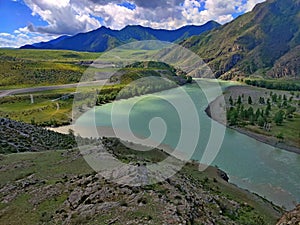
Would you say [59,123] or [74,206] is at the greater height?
[74,206]

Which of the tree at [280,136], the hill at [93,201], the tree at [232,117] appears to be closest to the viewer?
the hill at [93,201]

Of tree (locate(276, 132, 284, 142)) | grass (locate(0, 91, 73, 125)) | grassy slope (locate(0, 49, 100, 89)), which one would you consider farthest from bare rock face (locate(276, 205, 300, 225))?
grassy slope (locate(0, 49, 100, 89))

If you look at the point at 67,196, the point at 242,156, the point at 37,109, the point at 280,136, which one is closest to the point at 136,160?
the point at 67,196

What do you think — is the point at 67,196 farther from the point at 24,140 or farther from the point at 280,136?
the point at 280,136

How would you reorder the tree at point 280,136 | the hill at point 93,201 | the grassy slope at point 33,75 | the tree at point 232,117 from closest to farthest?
the hill at point 93,201, the tree at point 280,136, the tree at point 232,117, the grassy slope at point 33,75

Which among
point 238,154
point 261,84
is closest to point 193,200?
point 238,154

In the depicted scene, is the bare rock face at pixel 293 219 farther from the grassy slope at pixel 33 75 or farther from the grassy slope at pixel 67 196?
the grassy slope at pixel 33 75

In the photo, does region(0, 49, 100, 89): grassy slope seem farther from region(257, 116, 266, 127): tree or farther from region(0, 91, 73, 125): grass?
region(257, 116, 266, 127): tree

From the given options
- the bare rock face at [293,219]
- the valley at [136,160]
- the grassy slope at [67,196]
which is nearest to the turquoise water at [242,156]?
the valley at [136,160]

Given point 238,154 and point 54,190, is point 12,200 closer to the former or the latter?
point 54,190
